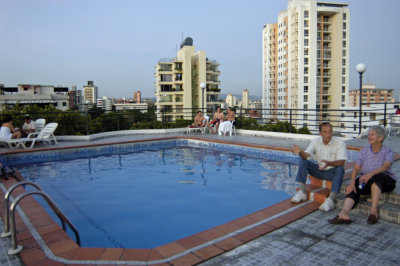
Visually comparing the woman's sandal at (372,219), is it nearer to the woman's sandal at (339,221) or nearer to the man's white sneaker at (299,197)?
the woman's sandal at (339,221)

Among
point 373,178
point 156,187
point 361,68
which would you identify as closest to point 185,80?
point 361,68

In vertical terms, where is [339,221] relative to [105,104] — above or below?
below

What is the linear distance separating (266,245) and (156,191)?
308 centimetres

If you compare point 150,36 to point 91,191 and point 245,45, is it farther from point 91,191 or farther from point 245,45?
point 91,191

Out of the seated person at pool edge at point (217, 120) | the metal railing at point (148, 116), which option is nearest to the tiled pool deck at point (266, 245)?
the metal railing at point (148, 116)

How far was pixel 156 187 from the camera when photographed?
18.7 ft

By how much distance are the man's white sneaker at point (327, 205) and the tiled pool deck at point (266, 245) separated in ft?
0.70

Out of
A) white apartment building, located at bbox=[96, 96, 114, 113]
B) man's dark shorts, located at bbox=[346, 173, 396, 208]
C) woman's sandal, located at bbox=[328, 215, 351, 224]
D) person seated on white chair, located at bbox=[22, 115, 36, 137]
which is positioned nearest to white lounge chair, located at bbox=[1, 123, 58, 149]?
person seated on white chair, located at bbox=[22, 115, 36, 137]

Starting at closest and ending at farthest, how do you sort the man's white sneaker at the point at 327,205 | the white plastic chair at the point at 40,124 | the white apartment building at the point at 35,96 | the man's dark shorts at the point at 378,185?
the man's dark shorts at the point at 378,185, the man's white sneaker at the point at 327,205, the white plastic chair at the point at 40,124, the white apartment building at the point at 35,96

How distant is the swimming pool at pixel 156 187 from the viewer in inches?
156

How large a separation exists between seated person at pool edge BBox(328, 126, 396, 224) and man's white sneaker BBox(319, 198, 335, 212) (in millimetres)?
254

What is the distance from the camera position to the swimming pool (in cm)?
396

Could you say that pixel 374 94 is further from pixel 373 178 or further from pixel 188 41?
pixel 373 178

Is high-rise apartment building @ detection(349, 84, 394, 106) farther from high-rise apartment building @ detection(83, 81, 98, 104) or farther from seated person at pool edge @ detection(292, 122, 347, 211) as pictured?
high-rise apartment building @ detection(83, 81, 98, 104)
